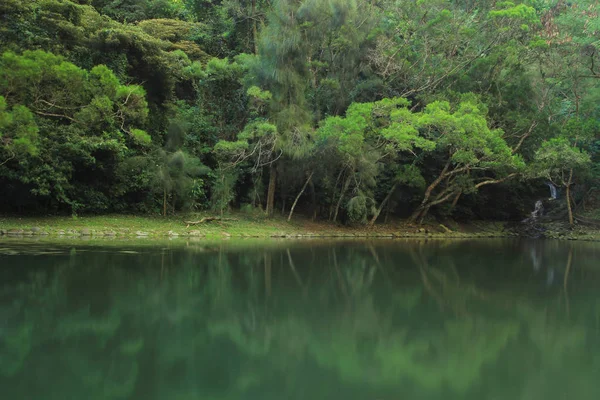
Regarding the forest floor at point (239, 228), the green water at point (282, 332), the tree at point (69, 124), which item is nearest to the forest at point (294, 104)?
the tree at point (69, 124)

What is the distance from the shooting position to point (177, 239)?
1802 cm

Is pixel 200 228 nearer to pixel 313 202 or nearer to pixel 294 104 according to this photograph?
pixel 313 202

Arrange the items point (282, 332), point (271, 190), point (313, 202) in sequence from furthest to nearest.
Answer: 1. point (313, 202)
2. point (271, 190)
3. point (282, 332)

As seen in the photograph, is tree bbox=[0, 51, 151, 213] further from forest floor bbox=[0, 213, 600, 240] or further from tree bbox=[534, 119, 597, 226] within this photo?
tree bbox=[534, 119, 597, 226]

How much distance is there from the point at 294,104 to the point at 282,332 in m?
17.3

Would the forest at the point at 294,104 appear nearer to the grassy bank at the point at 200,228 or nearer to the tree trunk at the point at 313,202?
the tree trunk at the point at 313,202

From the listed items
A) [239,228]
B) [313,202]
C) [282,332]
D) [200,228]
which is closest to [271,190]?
[313,202]

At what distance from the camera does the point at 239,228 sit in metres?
21.3

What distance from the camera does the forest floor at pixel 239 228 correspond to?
56.2 feet

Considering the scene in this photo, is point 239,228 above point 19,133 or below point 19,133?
below

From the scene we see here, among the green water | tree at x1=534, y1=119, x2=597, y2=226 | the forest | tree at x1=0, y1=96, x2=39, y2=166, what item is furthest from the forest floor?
the green water

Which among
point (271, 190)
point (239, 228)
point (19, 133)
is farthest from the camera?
point (271, 190)

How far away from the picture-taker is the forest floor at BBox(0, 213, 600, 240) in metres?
17.1

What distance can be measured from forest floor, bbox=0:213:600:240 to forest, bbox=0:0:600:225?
75 centimetres
